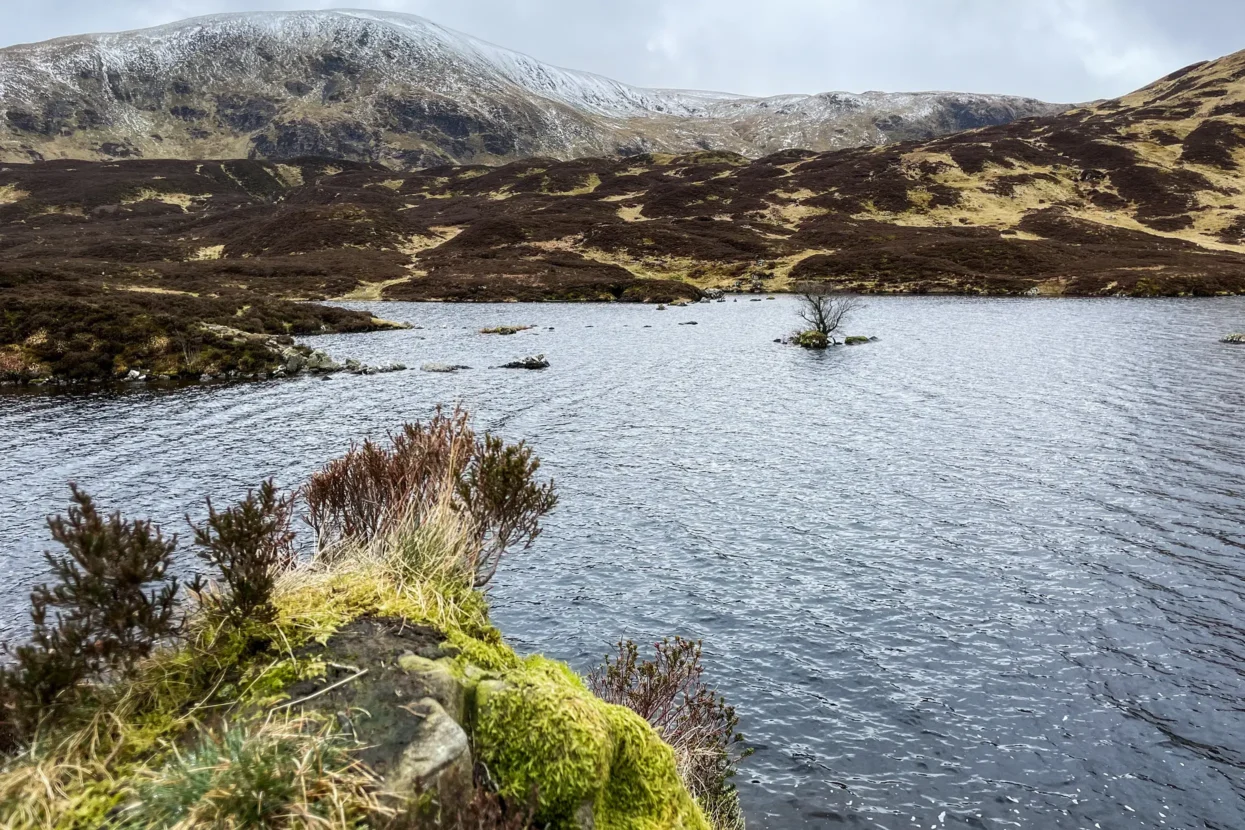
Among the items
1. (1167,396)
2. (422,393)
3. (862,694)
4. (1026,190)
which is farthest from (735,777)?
(1026,190)

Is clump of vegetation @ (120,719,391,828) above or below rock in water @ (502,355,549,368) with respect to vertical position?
above

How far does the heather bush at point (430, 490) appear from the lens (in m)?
8.04

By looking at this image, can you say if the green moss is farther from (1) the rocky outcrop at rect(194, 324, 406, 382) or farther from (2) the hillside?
(2) the hillside

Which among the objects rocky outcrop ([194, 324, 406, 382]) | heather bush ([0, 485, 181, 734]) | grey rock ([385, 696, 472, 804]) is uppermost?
heather bush ([0, 485, 181, 734])

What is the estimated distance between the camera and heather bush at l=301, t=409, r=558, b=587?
26.4 ft

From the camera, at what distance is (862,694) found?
10.8 metres

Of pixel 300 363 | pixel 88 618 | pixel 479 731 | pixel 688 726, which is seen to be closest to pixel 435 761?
pixel 479 731

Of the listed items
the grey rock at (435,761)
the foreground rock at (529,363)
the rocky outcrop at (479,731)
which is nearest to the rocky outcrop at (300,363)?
the foreground rock at (529,363)

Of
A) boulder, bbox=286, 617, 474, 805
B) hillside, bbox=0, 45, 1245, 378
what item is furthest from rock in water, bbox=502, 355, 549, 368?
boulder, bbox=286, 617, 474, 805

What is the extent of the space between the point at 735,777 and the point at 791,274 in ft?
293

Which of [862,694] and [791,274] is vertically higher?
[791,274]

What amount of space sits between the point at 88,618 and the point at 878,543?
15173 mm

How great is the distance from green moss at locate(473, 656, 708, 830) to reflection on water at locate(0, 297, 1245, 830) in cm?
376

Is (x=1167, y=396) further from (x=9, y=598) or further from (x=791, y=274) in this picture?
(x=791, y=274)
